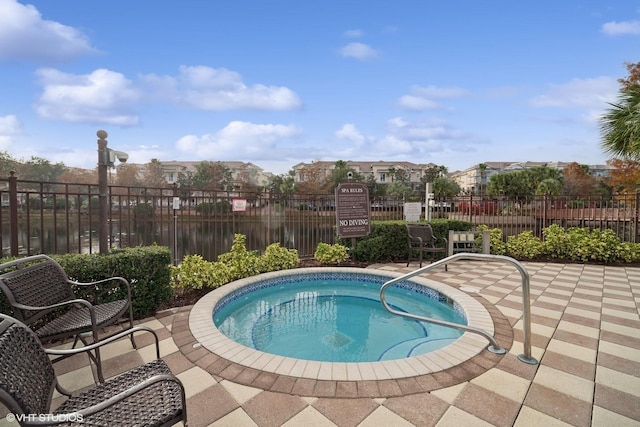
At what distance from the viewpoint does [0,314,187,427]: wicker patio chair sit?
1.00m

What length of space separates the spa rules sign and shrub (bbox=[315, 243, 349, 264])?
0.35 meters

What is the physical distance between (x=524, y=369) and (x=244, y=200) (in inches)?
221

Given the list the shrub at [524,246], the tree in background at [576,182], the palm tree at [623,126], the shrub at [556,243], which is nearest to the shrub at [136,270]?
the shrub at [524,246]

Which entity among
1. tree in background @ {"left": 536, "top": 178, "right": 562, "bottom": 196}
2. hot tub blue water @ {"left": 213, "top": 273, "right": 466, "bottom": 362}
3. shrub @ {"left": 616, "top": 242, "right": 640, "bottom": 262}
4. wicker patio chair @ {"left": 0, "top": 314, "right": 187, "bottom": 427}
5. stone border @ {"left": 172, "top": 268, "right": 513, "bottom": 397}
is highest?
tree in background @ {"left": 536, "top": 178, "right": 562, "bottom": 196}

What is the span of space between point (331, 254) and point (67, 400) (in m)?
5.18

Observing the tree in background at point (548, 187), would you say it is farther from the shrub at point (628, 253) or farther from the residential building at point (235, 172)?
the residential building at point (235, 172)

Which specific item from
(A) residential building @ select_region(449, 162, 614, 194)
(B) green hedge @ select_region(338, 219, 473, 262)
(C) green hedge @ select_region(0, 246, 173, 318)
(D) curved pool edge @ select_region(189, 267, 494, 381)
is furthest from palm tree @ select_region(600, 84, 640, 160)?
(A) residential building @ select_region(449, 162, 614, 194)

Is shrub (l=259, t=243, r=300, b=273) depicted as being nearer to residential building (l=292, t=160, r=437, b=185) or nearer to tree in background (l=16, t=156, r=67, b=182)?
tree in background (l=16, t=156, r=67, b=182)

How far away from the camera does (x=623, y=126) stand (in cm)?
641

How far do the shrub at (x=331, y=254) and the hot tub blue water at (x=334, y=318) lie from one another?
2.42 feet

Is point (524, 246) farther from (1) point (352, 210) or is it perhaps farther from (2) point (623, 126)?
(1) point (352, 210)

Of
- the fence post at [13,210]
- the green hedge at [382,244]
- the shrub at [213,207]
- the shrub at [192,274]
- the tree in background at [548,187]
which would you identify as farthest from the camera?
the tree in background at [548,187]

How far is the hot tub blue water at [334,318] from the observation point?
10.5ft

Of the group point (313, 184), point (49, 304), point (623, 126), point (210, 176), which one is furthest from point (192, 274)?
point (210, 176)
